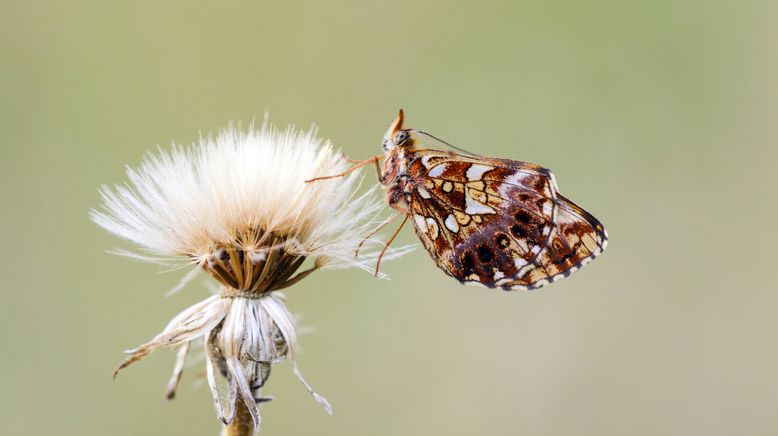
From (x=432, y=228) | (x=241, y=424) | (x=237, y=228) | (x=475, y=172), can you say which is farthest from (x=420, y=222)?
(x=241, y=424)

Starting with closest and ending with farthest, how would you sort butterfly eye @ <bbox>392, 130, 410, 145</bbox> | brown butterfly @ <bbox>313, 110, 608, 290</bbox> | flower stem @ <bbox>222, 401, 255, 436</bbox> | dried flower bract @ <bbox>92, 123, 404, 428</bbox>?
flower stem @ <bbox>222, 401, 255, 436</bbox>, dried flower bract @ <bbox>92, 123, 404, 428</bbox>, brown butterfly @ <bbox>313, 110, 608, 290</bbox>, butterfly eye @ <bbox>392, 130, 410, 145</bbox>

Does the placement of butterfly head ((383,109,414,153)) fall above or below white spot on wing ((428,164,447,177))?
above

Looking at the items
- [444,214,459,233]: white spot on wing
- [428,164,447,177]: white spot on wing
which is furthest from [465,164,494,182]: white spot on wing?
[444,214,459,233]: white spot on wing

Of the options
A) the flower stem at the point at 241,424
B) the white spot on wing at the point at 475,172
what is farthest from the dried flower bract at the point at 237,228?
the white spot on wing at the point at 475,172

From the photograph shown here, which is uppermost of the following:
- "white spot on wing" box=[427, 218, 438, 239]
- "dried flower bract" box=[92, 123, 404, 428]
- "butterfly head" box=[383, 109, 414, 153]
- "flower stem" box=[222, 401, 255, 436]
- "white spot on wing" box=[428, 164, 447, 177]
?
"butterfly head" box=[383, 109, 414, 153]

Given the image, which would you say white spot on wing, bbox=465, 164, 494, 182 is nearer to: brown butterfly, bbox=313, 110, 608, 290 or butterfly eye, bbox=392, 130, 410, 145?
brown butterfly, bbox=313, 110, 608, 290

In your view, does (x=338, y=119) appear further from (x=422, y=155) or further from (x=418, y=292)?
(x=422, y=155)

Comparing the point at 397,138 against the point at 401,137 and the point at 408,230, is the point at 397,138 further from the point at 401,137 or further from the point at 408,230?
the point at 408,230
